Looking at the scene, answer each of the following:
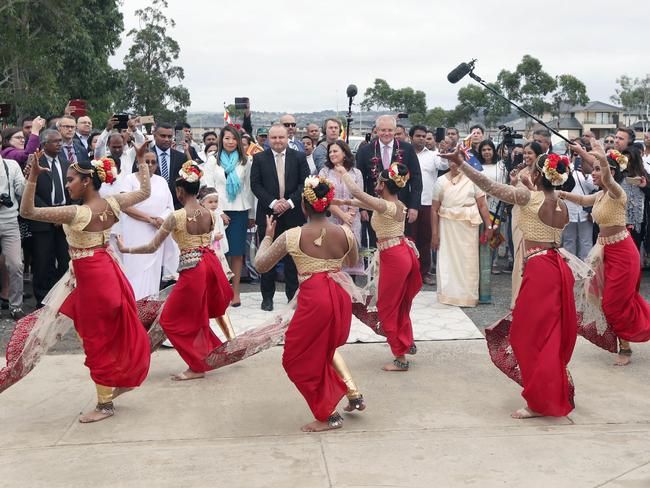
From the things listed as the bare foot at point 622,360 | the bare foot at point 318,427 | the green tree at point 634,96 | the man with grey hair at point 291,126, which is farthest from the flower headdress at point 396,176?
the green tree at point 634,96

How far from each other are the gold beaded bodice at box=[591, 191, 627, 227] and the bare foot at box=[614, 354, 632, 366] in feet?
3.74

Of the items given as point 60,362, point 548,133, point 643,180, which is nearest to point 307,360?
point 60,362

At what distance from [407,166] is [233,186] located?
206cm

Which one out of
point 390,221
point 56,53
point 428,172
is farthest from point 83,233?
point 56,53

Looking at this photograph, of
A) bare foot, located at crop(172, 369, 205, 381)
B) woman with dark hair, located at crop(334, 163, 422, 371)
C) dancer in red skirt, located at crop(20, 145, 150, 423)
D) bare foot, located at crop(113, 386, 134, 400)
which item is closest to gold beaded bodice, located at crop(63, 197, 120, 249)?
dancer in red skirt, located at crop(20, 145, 150, 423)

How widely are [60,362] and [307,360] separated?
2871mm

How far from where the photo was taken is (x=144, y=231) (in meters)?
7.85

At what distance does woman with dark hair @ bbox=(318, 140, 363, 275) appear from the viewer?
817 centimetres

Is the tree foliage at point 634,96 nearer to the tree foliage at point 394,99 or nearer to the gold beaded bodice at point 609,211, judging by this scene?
the tree foliage at point 394,99

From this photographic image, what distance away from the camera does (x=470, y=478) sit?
4.30 m

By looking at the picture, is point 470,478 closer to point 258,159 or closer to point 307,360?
point 307,360

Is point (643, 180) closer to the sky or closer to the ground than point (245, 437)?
closer to the sky

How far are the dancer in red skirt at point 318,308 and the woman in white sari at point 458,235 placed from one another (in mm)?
3779

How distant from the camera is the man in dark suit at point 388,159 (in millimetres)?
8938
